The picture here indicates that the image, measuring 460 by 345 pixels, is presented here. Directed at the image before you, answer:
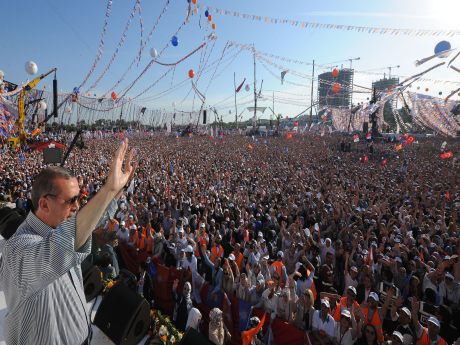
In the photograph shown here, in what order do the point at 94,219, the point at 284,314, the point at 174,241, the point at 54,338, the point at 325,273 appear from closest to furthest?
the point at 94,219 → the point at 54,338 → the point at 284,314 → the point at 325,273 → the point at 174,241

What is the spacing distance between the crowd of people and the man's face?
22 centimetres

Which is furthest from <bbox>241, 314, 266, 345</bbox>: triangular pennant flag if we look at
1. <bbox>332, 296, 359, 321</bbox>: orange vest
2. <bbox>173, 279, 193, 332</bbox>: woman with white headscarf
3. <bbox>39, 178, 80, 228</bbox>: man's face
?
<bbox>39, 178, 80, 228</bbox>: man's face

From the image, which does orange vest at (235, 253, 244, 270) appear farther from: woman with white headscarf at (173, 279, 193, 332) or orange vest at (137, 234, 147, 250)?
orange vest at (137, 234, 147, 250)

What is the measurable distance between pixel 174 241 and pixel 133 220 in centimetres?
248

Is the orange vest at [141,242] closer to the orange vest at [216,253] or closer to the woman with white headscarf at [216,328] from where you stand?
the orange vest at [216,253]

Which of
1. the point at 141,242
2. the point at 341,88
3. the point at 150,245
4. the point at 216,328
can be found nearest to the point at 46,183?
the point at 216,328

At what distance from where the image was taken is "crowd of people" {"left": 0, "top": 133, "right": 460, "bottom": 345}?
15.1 feet

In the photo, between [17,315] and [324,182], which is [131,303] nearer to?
[17,315]

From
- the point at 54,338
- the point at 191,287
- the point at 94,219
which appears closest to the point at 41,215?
the point at 94,219

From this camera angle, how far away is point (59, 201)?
1.44m

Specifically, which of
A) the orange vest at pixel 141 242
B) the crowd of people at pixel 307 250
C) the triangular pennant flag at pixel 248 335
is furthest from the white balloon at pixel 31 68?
the triangular pennant flag at pixel 248 335

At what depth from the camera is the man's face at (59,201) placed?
143 centimetres

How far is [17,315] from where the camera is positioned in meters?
1.52

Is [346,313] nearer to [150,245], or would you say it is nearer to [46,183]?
[46,183]
